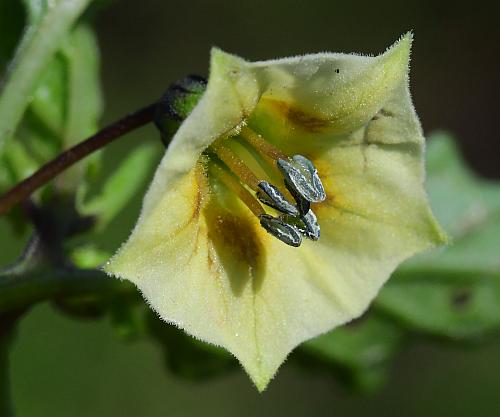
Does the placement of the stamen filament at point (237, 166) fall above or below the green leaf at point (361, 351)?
above

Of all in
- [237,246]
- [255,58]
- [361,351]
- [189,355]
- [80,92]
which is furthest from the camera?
[255,58]

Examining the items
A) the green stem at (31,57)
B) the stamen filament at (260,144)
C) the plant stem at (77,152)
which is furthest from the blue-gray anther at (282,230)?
the green stem at (31,57)

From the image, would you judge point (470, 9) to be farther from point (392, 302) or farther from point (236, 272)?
point (236, 272)

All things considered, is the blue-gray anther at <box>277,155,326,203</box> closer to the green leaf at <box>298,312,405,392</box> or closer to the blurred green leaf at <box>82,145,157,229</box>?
the blurred green leaf at <box>82,145,157,229</box>

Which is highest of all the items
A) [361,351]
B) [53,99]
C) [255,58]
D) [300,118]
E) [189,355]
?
[53,99]

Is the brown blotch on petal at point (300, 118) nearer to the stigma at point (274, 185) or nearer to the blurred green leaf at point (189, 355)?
the stigma at point (274, 185)

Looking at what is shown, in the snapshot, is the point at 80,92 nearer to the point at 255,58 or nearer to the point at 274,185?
the point at 274,185

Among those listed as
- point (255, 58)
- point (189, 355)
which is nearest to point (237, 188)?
point (189, 355)
